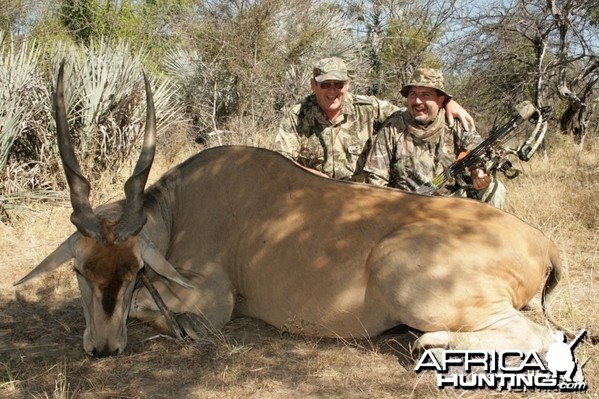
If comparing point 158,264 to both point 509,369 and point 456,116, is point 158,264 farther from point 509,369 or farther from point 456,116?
point 456,116

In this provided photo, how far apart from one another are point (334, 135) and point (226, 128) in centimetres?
844

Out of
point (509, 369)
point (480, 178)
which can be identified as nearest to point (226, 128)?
point (480, 178)

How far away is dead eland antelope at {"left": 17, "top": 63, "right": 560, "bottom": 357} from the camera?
3.24m

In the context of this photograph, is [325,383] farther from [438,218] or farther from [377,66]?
[377,66]

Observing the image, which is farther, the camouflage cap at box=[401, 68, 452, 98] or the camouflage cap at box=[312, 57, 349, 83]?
the camouflage cap at box=[312, 57, 349, 83]

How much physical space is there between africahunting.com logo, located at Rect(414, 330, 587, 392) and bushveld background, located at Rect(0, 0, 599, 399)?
68 mm

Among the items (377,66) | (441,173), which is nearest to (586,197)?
(441,173)

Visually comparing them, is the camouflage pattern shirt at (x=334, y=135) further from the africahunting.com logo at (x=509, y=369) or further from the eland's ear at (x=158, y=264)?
the africahunting.com logo at (x=509, y=369)

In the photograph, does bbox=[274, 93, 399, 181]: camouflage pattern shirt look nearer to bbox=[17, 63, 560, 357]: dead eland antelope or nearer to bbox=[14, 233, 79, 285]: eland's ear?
bbox=[17, 63, 560, 357]: dead eland antelope

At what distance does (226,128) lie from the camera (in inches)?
557

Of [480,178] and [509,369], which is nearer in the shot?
[509,369]

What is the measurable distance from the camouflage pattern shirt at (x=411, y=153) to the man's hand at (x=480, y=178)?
0.37 metres

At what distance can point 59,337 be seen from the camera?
3.88 metres

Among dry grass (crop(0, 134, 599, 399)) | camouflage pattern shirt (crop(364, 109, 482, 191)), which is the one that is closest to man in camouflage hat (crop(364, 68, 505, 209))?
camouflage pattern shirt (crop(364, 109, 482, 191))
